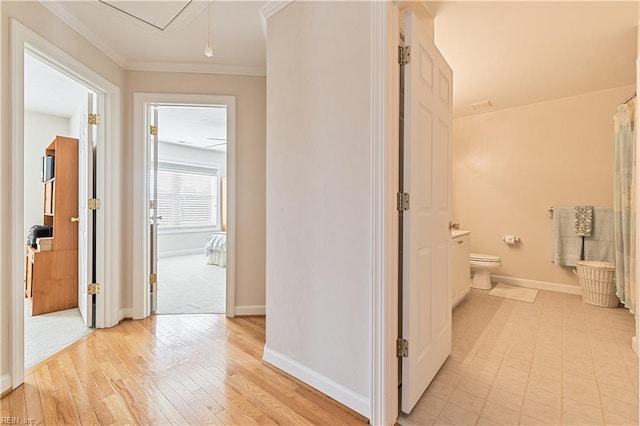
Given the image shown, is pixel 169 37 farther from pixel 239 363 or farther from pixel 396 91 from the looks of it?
pixel 239 363

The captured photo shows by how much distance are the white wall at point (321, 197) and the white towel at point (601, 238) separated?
3724 mm

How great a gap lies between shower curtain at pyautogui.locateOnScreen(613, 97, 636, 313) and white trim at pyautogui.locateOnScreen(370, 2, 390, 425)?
2.58m

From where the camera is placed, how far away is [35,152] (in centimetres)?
432

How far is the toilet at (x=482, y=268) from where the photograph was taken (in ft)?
12.5

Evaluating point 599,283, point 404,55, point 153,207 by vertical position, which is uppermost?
point 404,55

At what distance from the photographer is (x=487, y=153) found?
14.3ft

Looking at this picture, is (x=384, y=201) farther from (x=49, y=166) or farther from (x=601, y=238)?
(x=49, y=166)

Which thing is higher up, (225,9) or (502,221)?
(225,9)

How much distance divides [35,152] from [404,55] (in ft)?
18.1

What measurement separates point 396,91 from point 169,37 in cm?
205

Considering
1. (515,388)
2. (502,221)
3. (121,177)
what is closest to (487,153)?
(502,221)

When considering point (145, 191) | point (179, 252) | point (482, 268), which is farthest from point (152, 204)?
point (179, 252)

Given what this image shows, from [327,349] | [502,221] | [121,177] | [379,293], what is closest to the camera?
[379,293]

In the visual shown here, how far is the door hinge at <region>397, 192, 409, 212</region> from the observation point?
1.49 metres
